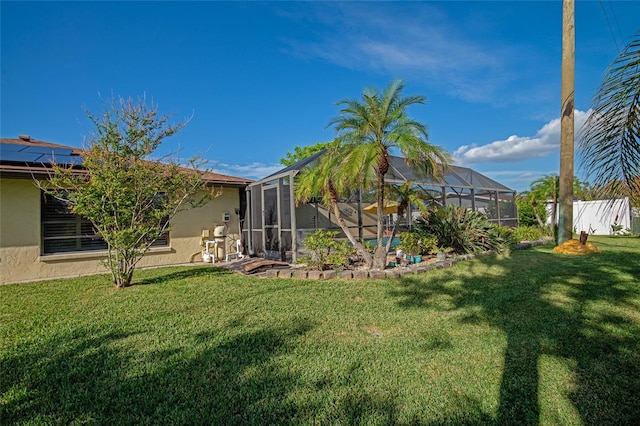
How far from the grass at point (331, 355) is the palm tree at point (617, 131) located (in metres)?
1.86

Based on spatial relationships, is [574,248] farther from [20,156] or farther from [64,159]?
[20,156]

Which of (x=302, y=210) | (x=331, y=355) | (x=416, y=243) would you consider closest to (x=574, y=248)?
(x=416, y=243)

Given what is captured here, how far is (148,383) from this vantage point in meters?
3.00

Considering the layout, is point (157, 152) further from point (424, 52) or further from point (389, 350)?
point (424, 52)

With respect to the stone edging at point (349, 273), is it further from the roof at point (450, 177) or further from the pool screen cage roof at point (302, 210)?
the roof at point (450, 177)

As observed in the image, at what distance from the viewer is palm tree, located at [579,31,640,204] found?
8.21ft

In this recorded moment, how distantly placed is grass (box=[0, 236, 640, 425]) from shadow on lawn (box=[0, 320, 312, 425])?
0.02 metres

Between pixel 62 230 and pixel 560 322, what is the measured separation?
1240 centimetres

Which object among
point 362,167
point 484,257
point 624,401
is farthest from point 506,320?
point 484,257

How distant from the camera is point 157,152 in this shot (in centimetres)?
802

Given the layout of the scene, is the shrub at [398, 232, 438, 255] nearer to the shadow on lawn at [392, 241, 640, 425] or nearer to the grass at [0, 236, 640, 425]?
the shadow on lawn at [392, 241, 640, 425]

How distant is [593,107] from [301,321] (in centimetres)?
420

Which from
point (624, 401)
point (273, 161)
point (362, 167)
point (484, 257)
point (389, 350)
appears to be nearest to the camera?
point (624, 401)

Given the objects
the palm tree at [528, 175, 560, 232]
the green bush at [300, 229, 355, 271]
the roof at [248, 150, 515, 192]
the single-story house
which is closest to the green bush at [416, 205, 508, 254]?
the roof at [248, 150, 515, 192]
